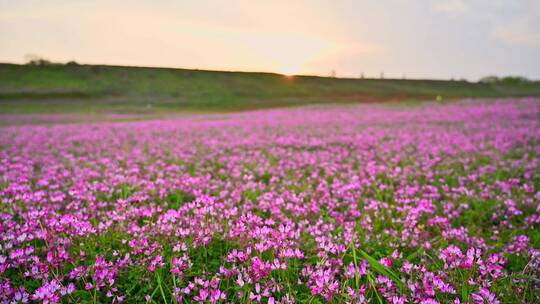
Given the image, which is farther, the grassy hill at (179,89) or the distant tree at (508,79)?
the distant tree at (508,79)

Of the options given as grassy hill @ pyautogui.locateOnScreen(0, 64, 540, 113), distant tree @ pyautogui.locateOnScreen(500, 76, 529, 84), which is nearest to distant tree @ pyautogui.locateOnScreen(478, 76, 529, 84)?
distant tree @ pyautogui.locateOnScreen(500, 76, 529, 84)

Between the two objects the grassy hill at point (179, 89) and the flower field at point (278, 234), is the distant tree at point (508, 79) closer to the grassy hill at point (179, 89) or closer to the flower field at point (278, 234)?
the grassy hill at point (179, 89)

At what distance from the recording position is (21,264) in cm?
286

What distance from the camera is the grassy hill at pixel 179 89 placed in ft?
163

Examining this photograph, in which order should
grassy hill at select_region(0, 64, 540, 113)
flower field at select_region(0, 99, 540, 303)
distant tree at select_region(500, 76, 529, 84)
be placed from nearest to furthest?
Answer: flower field at select_region(0, 99, 540, 303)
grassy hill at select_region(0, 64, 540, 113)
distant tree at select_region(500, 76, 529, 84)

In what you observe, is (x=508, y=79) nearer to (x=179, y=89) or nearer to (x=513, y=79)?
(x=513, y=79)

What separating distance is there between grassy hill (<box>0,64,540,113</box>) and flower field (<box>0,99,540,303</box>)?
4022 cm

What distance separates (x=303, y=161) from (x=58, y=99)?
2174 inches

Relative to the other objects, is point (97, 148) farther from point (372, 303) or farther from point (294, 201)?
point (372, 303)

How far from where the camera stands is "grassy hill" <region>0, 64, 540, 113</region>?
163 feet

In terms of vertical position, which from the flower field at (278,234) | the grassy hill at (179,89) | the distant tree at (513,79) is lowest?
the flower field at (278,234)

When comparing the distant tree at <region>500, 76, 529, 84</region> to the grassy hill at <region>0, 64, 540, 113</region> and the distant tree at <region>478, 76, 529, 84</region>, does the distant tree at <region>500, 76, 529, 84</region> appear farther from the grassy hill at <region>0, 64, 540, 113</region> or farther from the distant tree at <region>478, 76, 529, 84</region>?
the grassy hill at <region>0, 64, 540, 113</region>

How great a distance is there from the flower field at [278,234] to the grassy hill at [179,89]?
40216 mm

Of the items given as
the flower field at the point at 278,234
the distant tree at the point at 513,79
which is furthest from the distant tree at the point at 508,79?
the flower field at the point at 278,234
